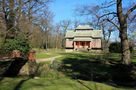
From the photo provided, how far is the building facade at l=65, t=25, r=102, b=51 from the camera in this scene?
8488 cm

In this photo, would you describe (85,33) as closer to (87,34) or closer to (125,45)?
(87,34)

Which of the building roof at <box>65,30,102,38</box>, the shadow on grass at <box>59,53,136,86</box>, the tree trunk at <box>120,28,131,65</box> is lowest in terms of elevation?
the shadow on grass at <box>59,53,136,86</box>

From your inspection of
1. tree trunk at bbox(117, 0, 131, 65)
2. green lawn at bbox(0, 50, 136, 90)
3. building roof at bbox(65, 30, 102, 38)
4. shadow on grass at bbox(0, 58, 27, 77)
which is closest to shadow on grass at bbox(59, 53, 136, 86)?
green lawn at bbox(0, 50, 136, 90)

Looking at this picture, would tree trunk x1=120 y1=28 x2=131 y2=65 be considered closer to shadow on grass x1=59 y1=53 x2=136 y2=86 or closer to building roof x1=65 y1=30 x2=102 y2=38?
shadow on grass x1=59 y1=53 x2=136 y2=86

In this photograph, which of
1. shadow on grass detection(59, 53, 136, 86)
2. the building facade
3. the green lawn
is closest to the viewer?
the green lawn

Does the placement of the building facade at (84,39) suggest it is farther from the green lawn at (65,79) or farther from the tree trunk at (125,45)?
the tree trunk at (125,45)

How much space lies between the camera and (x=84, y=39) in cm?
8556

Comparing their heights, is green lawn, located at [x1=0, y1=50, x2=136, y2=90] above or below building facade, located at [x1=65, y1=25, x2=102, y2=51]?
below

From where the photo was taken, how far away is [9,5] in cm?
3912

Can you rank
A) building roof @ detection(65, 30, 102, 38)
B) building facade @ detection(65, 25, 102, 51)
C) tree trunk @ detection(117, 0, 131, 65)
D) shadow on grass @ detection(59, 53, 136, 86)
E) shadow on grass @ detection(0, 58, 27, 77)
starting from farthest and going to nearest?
building roof @ detection(65, 30, 102, 38), building facade @ detection(65, 25, 102, 51), tree trunk @ detection(117, 0, 131, 65), shadow on grass @ detection(59, 53, 136, 86), shadow on grass @ detection(0, 58, 27, 77)

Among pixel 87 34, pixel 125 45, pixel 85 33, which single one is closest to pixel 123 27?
pixel 125 45

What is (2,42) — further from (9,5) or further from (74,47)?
(74,47)

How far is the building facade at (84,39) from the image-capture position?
8488cm

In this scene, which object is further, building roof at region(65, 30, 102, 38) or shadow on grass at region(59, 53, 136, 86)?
building roof at region(65, 30, 102, 38)
